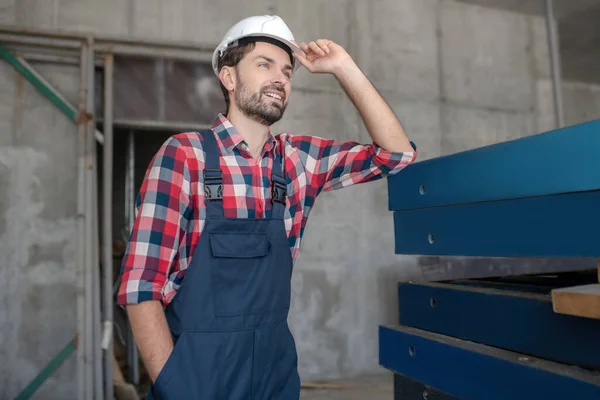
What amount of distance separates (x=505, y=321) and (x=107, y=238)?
2.94 meters

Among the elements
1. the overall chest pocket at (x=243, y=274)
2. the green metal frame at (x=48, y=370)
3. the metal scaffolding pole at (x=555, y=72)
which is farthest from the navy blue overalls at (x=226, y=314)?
the metal scaffolding pole at (x=555, y=72)

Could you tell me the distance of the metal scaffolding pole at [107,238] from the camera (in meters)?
3.29

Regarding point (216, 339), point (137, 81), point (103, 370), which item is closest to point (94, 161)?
point (137, 81)

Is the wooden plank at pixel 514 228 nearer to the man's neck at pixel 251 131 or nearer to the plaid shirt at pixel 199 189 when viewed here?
the plaid shirt at pixel 199 189

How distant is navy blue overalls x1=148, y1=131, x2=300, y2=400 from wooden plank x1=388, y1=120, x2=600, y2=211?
491 mm

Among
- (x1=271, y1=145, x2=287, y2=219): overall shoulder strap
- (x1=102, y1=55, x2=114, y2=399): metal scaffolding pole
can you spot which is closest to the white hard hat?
(x1=271, y1=145, x2=287, y2=219): overall shoulder strap

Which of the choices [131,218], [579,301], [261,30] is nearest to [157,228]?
[261,30]

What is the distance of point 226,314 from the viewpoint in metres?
1.31

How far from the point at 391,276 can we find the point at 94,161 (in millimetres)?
2605

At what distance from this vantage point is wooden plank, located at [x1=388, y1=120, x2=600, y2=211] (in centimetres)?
89

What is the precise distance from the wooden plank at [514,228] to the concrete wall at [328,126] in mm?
2578

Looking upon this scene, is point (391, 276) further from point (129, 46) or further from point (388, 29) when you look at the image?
point (129, 46)

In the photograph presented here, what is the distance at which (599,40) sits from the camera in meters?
5.29

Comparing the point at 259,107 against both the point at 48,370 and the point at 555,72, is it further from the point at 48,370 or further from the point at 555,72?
the point at 555,72
